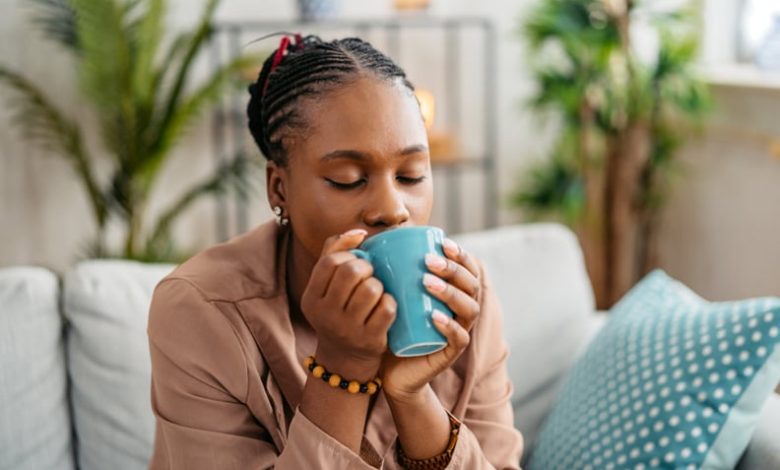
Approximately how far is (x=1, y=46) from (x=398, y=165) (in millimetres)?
2450

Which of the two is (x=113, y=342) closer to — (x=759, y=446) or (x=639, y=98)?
(x=759, y=446)

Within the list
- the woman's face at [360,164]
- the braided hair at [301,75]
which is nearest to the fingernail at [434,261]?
the woman's face at [360,164]

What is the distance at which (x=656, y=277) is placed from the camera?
168cm

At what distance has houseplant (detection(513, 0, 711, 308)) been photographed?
289 cm

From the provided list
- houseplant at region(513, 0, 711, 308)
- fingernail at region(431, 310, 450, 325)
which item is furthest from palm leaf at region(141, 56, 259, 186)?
fingernail at region(431, 310, 450, 325)

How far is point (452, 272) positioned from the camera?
90 centimetres

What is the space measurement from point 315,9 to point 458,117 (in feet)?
3.03

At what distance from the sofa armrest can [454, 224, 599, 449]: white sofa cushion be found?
402 mm

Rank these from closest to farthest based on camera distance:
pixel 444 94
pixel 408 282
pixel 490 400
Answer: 1. pixel 408 282
2. pixel 490 400
3. pixel 444 94

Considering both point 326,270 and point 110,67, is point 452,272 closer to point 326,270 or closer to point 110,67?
point 326,270

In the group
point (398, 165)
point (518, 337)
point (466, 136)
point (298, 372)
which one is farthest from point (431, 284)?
point (466, 136)

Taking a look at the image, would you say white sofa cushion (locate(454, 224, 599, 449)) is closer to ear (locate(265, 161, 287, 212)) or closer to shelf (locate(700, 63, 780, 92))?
ear (locate(265, 161, 287, 212))

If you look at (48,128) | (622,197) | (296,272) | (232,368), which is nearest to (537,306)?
(296,272)

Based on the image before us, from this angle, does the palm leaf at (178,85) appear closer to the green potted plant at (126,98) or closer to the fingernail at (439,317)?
the green potted plant at (126,98)
